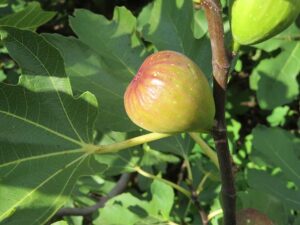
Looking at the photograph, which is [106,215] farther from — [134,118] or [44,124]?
[134,118]

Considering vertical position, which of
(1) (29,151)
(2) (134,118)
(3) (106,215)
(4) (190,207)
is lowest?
(4) (190,207)

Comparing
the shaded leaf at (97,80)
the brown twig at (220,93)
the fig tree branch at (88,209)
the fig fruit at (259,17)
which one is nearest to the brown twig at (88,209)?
the fig tree branch at (88,209)

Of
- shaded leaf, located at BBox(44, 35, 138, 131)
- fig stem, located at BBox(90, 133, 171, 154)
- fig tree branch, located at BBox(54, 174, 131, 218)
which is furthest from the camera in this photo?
fig tree branch, located at BBox(54, 174, 131, 218)

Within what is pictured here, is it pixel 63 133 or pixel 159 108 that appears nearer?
pixel 159 108

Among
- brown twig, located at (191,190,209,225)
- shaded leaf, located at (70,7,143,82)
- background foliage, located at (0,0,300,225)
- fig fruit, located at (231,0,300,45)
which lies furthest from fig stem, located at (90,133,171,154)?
brown twig, located at (191,190,209,225)

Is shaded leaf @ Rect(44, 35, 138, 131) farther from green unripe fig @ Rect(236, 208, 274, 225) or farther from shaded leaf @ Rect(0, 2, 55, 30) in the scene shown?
green unripe fig @ Rect(236, 208, 274, 225)

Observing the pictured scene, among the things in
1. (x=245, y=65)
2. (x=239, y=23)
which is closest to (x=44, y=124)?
(x=239, y=23)
